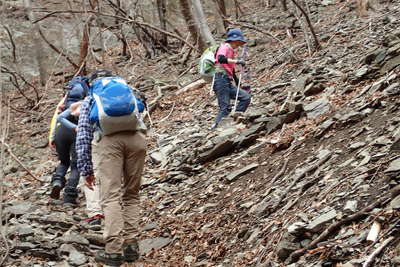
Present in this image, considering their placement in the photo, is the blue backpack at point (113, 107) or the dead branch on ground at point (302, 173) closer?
the blue backpack at point (113, 107)

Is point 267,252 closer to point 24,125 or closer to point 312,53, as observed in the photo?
point 312,53

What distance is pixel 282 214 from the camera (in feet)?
16.6

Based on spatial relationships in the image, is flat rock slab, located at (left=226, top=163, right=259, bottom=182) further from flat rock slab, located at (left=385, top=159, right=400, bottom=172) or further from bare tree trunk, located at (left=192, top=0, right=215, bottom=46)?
bare tree trunk, located at (left=192, top=0, right=215, bottom=46)

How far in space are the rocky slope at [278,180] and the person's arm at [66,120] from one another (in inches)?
47.7

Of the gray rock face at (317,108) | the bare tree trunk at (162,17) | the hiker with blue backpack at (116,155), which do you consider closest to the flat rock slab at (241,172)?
the gray rock face at (317,108)

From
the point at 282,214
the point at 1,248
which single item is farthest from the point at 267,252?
the point at 1,248

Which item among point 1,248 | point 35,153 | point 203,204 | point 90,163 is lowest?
point 35,153

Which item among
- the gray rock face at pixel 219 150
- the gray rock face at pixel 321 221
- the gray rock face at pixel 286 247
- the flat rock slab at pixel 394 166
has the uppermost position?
the flat rock slab at pixel 394 166

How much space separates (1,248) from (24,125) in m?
10.9

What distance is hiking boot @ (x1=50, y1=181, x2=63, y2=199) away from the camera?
8.38 meters

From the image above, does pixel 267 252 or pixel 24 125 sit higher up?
pixel 267 252

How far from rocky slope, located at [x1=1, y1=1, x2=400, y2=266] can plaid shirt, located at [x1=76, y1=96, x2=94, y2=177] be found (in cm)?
85

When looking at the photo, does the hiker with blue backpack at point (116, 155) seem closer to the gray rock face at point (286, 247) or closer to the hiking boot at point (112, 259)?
the hiking boot at point (112, 259)

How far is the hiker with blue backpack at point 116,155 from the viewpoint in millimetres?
5273
